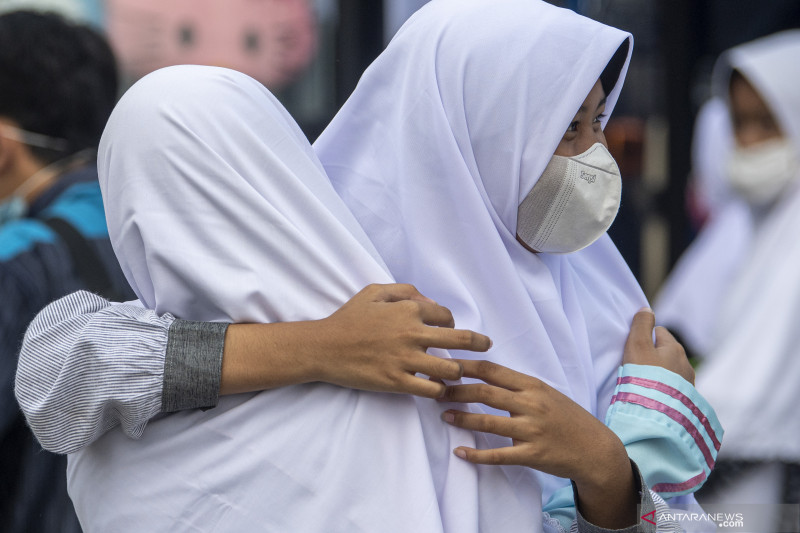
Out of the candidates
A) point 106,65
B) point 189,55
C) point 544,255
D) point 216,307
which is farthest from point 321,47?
point 216,307

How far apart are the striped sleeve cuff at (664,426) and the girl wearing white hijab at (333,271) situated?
21mm

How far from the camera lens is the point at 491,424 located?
54.4 inches

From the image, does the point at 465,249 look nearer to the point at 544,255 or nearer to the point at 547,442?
the point at 544,255

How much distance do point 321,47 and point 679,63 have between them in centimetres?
294

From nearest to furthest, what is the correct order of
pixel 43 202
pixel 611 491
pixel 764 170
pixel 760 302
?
pixel 611 491
pixel 43 202
pixel 760 302
pixel 764 170

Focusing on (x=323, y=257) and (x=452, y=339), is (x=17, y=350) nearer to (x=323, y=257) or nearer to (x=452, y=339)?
(x=323, y=257)

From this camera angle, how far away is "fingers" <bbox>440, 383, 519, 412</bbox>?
1.39 meters

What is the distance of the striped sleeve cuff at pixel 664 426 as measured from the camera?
5.17 ft

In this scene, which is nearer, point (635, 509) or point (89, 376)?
point (89, 376)

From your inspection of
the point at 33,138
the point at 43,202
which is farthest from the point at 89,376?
the point at 33,138

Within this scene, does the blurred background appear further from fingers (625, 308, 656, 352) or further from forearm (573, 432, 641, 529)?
forearm (573, 432, 641, 529)

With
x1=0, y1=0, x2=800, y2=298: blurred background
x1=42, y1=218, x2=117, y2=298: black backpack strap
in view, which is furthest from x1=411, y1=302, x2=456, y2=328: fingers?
x1=0, y1=0, x2=800, y2=298: blurred background

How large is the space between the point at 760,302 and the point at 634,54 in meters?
2.90

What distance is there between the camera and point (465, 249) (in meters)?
1.55
